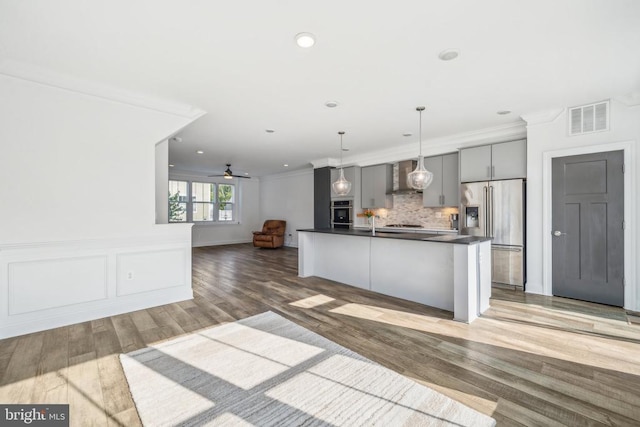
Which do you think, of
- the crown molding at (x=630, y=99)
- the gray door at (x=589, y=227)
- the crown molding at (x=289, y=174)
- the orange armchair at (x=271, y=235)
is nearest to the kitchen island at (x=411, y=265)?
the gray door at (x=589, y=227)

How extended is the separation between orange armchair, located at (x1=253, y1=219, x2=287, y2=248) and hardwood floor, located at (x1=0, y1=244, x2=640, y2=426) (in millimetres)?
4980

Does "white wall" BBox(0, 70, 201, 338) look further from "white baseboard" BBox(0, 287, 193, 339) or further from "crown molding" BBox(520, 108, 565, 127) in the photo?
"crown molding" BBox(520, 108, 565, 127)

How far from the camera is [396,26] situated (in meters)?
2.29

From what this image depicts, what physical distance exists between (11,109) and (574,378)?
18.0 feet

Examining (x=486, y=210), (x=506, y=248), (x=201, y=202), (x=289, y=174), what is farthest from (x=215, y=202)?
(x=506, y=248)

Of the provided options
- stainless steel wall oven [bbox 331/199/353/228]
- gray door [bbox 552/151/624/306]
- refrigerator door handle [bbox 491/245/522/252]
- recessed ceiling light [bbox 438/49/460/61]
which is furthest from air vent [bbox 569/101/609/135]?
stainless steel wall oven [bbox 331/199/353/228]

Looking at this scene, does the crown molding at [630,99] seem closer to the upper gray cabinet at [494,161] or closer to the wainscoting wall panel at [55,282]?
the upper gray cabinet at [494,161]

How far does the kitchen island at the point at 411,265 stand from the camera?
130 inches

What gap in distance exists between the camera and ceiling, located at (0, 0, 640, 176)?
211 centimetres

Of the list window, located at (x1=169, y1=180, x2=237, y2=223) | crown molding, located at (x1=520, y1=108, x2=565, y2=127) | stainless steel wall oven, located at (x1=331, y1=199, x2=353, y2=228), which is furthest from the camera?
window, located at (x1=169, y1=180, x2=237, y2=223)

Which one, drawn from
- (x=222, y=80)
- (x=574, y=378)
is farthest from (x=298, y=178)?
(x=574, y=378)

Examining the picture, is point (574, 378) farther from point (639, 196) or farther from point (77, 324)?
point (77, 324)

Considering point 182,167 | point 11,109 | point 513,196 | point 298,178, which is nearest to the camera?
point 11,109

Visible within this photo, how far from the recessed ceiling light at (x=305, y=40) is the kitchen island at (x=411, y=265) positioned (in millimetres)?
2560
